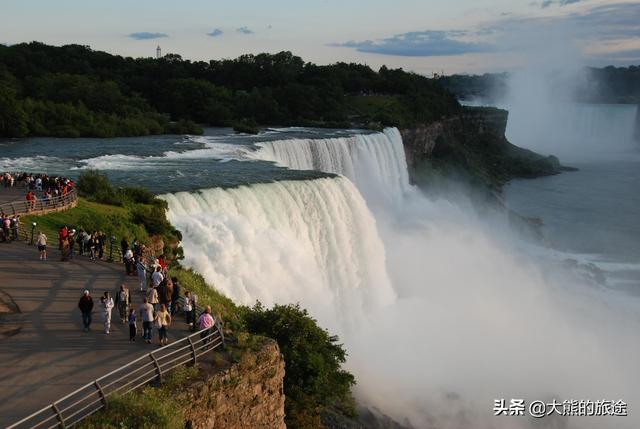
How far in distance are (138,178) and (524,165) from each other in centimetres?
6077

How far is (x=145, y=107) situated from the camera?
63.3 meters

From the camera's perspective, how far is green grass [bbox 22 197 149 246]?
19750 millimetres

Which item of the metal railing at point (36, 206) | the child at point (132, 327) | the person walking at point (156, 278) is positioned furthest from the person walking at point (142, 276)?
the metal railing at point (36, 206)

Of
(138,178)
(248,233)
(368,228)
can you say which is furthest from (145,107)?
(248,233)

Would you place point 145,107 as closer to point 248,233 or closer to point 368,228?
point 368,228

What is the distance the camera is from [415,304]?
94.2 ft

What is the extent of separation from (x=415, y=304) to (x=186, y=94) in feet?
155

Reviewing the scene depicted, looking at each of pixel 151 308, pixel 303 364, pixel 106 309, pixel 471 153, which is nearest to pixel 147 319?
pixel 151 308

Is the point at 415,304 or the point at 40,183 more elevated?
the point at 40,183

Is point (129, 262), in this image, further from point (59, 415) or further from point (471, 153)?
point (471, 153)

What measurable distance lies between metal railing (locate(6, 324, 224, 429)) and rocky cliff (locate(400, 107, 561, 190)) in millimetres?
49991

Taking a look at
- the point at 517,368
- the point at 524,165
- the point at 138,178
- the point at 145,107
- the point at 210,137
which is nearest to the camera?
A: the point at 517,368

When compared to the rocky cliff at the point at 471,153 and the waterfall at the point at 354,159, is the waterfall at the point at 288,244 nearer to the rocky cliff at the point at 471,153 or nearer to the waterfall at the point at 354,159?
the waterfall at the point at 354,159

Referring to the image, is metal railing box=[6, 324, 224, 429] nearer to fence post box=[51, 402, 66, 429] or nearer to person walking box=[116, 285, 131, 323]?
fence post box=[51, 402, 66, 429]
